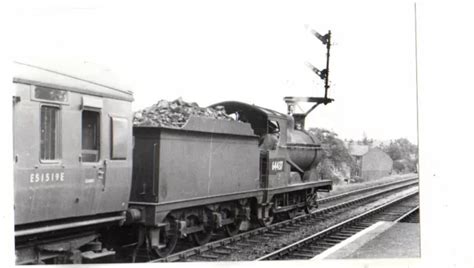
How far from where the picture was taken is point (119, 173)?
421 cm

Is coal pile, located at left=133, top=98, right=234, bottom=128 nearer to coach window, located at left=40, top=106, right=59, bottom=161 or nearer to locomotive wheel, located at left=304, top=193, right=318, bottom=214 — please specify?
coach window, located at left=40, top=106, right=59, bottom=161

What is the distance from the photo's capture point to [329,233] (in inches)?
243

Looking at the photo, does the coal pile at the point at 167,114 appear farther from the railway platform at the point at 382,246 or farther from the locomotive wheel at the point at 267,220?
the locomotive wheel at the point at 267,220

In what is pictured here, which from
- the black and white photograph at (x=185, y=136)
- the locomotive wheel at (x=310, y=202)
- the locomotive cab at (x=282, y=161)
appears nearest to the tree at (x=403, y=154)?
the black and white photograph at (x=185, y=136)

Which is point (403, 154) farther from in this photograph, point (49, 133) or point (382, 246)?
point (49, 133)

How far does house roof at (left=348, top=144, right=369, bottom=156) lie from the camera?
5.14m

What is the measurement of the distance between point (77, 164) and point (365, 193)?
5927 millimetres

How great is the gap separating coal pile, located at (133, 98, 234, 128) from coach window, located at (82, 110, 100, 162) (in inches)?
23.5

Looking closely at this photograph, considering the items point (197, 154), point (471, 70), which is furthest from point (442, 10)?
point (197, 154)

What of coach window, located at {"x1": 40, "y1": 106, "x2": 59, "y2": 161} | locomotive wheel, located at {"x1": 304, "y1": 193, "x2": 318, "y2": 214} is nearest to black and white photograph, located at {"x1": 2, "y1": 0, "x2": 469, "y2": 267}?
coach window, located at {"x1": 40, "y1": 106, "x2": 59, "y2": 161}

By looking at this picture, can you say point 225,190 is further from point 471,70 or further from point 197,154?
point 471,70

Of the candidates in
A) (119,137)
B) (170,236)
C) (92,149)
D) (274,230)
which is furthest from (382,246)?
(92,149)

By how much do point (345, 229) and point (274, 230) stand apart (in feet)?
3.18

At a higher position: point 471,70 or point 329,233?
point 471,70
